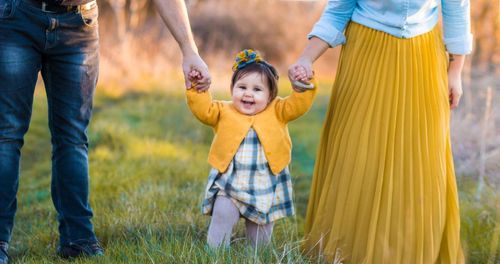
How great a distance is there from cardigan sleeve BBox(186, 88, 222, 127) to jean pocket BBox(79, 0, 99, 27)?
1.71 feet

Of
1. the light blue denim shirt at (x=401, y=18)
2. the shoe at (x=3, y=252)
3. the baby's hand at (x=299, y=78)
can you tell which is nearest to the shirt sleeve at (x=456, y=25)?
the light blue denim shirt at (x=401, y=18)

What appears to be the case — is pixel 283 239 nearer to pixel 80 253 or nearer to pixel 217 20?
pixel 80 253

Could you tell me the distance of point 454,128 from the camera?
5.88 meters

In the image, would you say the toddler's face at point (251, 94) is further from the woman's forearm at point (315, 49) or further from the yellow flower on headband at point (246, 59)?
the woman's forearm at point (315, 49)

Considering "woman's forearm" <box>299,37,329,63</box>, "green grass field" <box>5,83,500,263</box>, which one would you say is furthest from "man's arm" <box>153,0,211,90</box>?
"green grass field" <box>5,83,500,263</box>

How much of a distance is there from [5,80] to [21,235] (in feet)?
4.17

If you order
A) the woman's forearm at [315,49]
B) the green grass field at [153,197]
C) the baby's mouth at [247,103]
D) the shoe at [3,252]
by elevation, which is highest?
the woman's forearm at [315,49]

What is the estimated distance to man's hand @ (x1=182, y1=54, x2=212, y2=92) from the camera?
124 inches

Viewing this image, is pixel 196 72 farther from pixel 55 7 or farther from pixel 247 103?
pixel 55 7

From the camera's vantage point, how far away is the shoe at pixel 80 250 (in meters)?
3.37

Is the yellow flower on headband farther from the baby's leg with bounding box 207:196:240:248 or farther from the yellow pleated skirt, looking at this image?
the baby's leg with bounding box 207:196:240:248

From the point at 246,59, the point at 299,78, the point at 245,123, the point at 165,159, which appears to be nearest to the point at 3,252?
the point at 245,123

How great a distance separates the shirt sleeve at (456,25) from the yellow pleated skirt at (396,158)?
0.18 ft

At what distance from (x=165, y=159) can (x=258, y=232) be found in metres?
2.66
